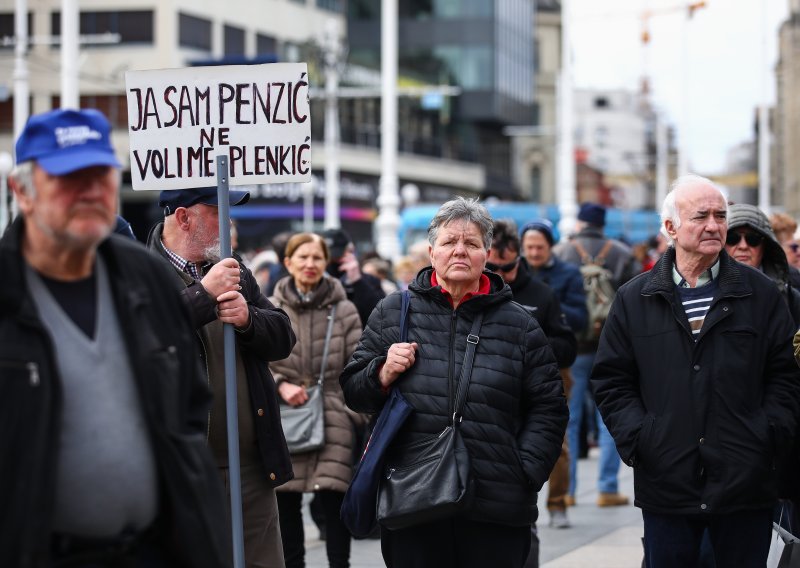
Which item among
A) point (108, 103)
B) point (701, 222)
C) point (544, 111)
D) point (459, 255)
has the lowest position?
point (459, 255)

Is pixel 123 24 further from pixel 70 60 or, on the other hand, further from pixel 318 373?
pixel 318 373

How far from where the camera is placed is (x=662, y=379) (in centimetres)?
561

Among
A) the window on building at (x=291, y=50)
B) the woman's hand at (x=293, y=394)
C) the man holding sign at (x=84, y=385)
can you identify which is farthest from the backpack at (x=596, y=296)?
the window on building at (x=291, y=50)

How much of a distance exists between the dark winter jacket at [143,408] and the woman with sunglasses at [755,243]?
381cm

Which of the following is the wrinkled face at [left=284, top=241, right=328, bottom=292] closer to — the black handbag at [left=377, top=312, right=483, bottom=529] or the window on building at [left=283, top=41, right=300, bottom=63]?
the black handbag at [left=377, top=312, right=483, bottom=529]

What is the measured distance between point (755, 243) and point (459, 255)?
214cm

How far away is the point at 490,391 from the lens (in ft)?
17.9

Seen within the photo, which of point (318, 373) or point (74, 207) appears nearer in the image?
point (74, 207)

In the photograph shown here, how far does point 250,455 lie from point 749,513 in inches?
75.1

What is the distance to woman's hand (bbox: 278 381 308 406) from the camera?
304 inches

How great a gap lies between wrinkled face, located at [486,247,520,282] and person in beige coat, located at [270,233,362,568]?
1.02 m

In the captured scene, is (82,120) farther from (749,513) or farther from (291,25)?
(291,25)

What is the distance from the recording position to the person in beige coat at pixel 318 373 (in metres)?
7.59

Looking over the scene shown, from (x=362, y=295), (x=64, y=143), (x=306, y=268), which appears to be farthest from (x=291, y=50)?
(x=64, y=143)
